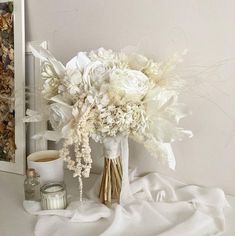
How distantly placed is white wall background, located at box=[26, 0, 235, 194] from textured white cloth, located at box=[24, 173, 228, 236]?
93mm

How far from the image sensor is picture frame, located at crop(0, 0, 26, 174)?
105cm

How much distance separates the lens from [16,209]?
900 millimetres

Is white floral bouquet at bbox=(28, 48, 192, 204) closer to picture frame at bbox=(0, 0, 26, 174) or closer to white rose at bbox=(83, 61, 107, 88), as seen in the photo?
white rose at bbox=(83, 61, 107, 88)

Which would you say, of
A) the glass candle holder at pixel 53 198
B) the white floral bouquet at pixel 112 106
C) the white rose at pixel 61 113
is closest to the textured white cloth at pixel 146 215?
the glass candle holder at pixel 53 198

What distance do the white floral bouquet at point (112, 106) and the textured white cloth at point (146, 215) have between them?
5.7 inches

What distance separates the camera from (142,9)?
95 centimetres

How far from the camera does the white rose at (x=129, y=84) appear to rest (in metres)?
0.74

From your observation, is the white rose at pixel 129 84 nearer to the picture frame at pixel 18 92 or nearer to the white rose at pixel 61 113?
the white rose at pixel 61 113

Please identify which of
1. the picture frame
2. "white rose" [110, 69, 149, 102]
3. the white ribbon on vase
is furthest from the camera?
the picture frame

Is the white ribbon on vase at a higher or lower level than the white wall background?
lower

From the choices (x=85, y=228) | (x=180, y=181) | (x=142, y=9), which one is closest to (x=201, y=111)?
(x=180, y=181)

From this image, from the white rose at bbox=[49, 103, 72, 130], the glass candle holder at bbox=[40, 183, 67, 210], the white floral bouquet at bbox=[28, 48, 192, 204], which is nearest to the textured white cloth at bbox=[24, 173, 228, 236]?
the glass candle holder at bbox=[40, 183, 67, 210]

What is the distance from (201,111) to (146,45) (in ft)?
0.87

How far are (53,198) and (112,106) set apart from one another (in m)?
0.32
